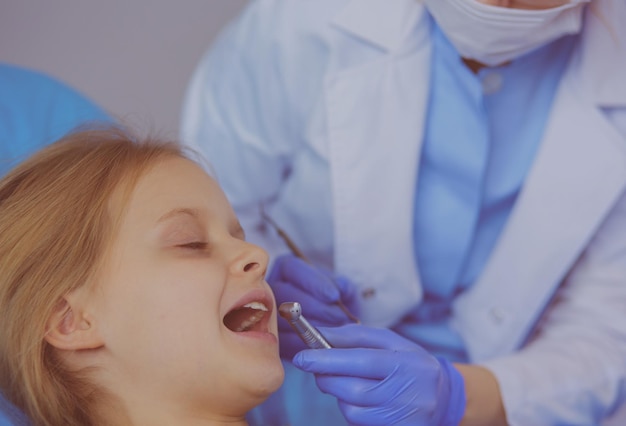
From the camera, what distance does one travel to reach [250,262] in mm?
1102

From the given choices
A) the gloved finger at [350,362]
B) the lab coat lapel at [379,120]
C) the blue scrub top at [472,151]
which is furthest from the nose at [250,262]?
the blue scrub top at [472,151]

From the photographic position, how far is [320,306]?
1332 mm

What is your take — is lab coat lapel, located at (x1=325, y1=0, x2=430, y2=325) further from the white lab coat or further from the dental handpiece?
the dental handpiece

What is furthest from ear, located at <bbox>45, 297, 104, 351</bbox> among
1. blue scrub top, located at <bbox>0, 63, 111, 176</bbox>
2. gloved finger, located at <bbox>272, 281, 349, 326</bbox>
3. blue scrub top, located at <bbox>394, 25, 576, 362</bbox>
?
blue scrub top, located at <bbox>394, 25, 576, 362</bbox>

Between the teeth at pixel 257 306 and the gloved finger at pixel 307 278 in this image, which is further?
the gloved finger at pixel 307 278

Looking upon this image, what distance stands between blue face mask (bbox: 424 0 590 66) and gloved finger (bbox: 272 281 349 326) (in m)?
0.47

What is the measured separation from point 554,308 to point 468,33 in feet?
1.90

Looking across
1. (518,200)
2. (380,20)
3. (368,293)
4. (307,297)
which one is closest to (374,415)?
(307,297)

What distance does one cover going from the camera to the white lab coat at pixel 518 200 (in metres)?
1.41

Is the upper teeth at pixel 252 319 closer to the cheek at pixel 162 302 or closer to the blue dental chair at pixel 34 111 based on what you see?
the cheek at pixel 162 302

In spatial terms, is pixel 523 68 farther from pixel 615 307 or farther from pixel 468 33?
pixel 615 307

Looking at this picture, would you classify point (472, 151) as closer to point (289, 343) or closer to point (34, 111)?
point (289, 343)

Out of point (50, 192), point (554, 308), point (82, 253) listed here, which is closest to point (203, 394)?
point (82, 253)

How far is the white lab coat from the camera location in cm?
141
